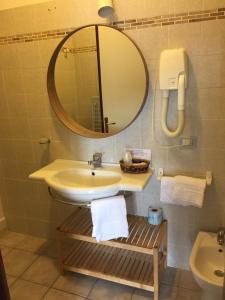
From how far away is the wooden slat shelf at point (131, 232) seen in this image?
163 cm

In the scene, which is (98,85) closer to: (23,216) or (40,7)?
(40,7)

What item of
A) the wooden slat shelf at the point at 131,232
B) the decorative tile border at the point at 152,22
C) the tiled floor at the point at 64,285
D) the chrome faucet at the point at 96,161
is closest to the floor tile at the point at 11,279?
the tiled floor at the point at 64,285

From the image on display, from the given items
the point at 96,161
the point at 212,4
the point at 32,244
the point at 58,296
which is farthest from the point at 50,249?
the point at 212,4

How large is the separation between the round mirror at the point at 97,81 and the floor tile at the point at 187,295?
1.18 meters

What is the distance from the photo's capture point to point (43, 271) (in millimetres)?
2043

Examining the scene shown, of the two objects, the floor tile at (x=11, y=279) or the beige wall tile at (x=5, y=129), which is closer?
the floor tile at (x=11, y=279)

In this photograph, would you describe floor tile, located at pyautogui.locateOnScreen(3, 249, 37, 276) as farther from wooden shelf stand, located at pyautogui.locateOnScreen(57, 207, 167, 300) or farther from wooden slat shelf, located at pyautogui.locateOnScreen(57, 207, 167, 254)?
wooden slat shelf, located at pyautogui.locateOnScreen(57, 207, 167, 254)

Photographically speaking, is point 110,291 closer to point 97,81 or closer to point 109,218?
point 109,218

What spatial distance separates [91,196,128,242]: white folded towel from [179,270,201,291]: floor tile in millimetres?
631

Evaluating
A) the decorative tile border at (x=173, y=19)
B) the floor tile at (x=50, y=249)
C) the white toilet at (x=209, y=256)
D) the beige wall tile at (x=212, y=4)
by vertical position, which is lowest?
the floor tile at (x=50, y=249)

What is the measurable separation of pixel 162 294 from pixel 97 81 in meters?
1.53

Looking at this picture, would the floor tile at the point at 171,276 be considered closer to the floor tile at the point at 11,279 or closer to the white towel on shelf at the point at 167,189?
the white towel on shelf at the point at 167,189

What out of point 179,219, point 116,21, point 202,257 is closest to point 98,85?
point 116,21

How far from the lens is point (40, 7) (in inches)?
71.4
